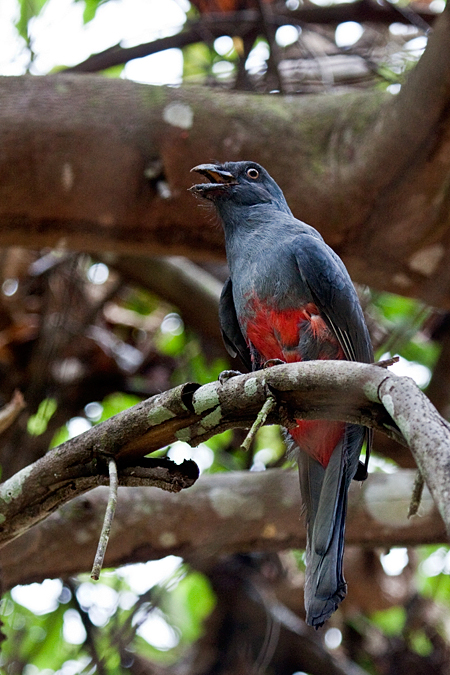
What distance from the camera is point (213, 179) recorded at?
3396 mm

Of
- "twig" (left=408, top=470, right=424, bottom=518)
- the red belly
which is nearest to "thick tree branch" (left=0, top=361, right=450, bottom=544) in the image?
"twig" (left=408, top=470, right=424, bottom=518)

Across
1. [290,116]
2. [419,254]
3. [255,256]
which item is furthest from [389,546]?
[290,116]

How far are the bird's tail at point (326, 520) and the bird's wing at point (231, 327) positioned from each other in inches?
22.6

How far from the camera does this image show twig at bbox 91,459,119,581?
169 cm

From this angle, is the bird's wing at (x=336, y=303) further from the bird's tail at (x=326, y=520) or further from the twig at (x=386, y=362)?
the twig at (x=386, y=362)

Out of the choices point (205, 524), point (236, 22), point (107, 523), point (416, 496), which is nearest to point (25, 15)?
point (236, 22)

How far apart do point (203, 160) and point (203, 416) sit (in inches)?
91.4

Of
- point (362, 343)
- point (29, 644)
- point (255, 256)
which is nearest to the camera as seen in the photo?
point (362, 343)

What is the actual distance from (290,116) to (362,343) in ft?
6.25

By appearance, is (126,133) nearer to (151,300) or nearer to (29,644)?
(151,300)

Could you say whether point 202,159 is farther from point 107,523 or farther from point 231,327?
point 107,523

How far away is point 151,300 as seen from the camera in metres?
6.54

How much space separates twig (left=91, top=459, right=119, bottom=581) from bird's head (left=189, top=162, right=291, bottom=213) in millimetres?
1603

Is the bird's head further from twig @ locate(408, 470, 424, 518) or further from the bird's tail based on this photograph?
twig @ locate(408, 470, 424, 518)
